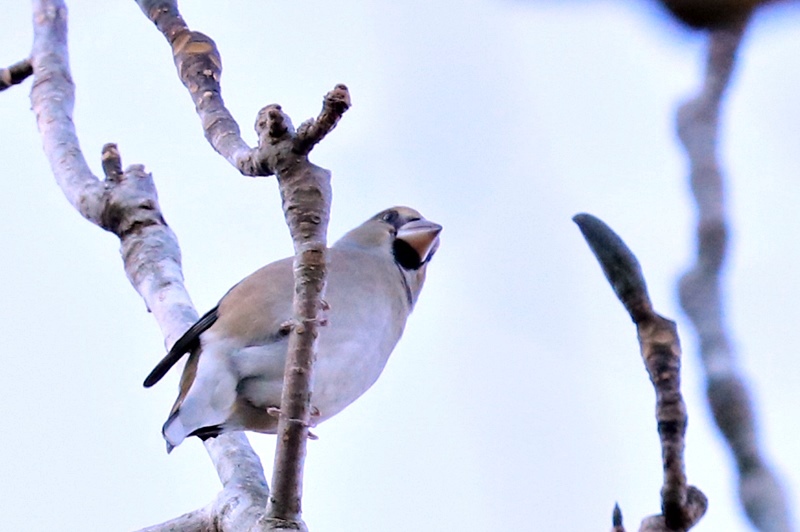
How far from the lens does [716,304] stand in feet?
3.15

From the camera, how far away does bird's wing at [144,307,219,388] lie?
3125 millimetres

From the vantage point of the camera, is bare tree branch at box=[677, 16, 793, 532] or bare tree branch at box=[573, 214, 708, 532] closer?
bare tree branch at box=[677, 16, 793, 532]

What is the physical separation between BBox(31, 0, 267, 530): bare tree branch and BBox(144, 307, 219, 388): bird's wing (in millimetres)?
47

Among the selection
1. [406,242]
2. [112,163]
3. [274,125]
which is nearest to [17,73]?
[112,163]

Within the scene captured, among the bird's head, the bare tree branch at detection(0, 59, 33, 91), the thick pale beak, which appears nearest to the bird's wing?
the bird's head

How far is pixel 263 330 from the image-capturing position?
3215mm

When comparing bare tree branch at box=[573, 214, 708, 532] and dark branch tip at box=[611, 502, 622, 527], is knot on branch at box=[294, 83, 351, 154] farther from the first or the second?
dark branch tip at box=[611, 502, 622, 527]

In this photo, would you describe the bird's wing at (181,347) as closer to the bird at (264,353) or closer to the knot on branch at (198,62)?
the bird at (264,353)

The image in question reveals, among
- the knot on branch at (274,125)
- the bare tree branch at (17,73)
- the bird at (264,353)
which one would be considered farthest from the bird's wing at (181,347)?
the knot on branch at (274,125)

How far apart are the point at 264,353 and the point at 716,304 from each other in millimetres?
2303

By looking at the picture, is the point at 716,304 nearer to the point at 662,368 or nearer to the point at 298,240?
the point at 662,368

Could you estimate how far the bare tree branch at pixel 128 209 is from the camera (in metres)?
3.22

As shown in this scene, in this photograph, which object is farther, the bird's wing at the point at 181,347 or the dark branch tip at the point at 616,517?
the bird's wing at the point at 181,347

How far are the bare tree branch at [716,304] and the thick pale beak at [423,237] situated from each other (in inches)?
121
